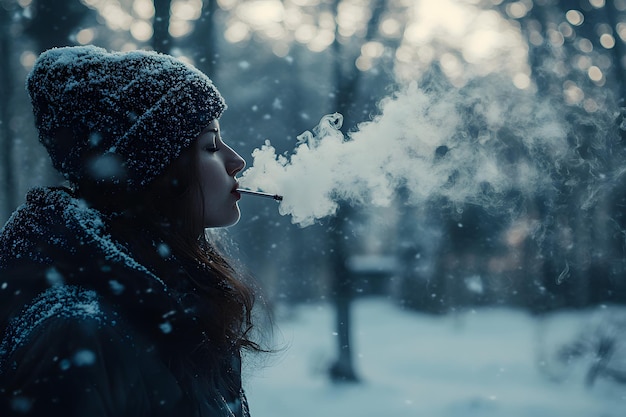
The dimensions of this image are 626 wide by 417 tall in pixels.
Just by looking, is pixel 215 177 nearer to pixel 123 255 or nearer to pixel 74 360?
pixel 123 255

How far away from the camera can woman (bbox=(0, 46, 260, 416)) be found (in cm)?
98

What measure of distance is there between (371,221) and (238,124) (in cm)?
260

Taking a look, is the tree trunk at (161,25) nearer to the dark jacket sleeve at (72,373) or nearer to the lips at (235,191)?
the lips at (235,191)

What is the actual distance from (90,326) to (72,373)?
0.29ft

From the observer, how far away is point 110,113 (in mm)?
1281

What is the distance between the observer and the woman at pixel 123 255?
98 cm

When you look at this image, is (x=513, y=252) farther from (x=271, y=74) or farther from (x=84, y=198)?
(x=84, y=198)

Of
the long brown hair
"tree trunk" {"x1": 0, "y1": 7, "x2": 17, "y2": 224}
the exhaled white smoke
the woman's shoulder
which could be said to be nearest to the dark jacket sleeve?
the woman's shoulder

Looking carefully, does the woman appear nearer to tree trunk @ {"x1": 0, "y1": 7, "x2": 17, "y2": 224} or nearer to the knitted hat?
the knitted hat

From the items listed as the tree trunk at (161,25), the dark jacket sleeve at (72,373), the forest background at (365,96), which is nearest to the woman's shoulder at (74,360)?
the dark jacket sleeve at (72,373)

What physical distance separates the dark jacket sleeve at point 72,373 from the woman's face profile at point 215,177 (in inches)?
16.8

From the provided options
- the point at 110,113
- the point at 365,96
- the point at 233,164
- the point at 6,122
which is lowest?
the point at 6,122

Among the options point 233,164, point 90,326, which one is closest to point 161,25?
point 233,164

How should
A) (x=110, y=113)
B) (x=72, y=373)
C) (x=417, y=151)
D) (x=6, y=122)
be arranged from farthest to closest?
(x=6, y=122) < (x=417, y=151) < (x=110, y=113) < (x=72, y=373)
